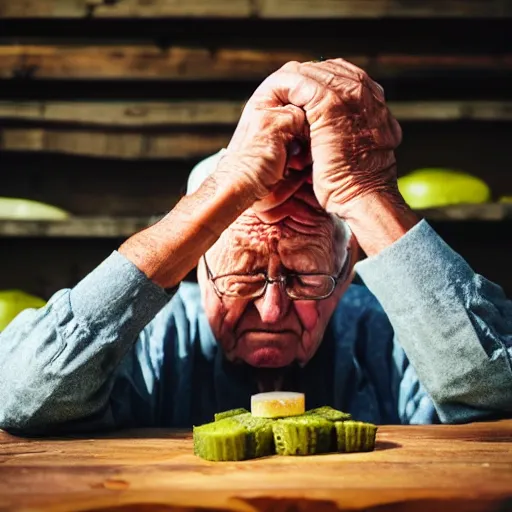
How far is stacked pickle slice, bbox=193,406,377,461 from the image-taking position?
1356mm

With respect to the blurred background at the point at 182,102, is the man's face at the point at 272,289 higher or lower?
lower

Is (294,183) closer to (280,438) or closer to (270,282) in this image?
(270,282)

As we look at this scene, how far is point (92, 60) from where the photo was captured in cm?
314

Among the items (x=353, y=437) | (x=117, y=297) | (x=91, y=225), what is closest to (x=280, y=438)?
(x=353, y=437)

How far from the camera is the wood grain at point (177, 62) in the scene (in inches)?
123

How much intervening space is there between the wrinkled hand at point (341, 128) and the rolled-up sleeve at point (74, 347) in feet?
1.32

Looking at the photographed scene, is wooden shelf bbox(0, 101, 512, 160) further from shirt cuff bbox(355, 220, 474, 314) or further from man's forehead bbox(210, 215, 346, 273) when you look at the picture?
shirt cuff bbox(355, 220, 474, 314)

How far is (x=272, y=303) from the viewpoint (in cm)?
191

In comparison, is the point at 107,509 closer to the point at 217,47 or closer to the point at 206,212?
the point at 206,212

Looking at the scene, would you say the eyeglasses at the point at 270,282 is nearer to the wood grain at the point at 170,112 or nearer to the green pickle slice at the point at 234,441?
the green pickle slice at the point at 234,441

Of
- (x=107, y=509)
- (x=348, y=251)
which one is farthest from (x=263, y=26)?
(x=107, y=509)

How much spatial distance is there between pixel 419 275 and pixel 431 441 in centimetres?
31

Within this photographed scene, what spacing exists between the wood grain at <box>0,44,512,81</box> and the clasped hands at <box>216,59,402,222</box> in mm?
1275

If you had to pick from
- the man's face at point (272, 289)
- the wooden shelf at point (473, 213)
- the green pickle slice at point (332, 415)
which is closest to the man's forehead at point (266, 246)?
the man's face at point (272, 289)
